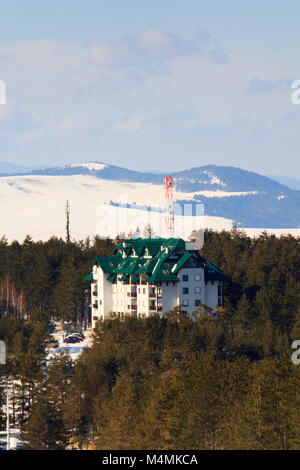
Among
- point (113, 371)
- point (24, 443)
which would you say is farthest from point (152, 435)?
point (113, 371)

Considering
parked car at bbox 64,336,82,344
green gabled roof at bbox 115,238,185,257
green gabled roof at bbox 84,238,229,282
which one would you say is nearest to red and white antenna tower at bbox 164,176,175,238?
green gabled roof at bbox 115,238,185,257

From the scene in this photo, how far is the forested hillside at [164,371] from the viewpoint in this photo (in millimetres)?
54750

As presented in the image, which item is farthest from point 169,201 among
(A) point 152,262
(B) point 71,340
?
(B) point 71,340

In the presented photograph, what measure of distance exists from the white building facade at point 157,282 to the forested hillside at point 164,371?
3019mm

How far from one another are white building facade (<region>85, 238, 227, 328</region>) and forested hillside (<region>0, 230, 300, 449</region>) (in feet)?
9.91

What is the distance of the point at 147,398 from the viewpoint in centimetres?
5978

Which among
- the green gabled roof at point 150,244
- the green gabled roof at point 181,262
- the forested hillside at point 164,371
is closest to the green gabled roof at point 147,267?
the green gabled roof at point 150,244

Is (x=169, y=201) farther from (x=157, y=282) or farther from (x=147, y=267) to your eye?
(x=157, y=282)

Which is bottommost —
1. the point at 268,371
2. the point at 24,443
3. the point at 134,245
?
the point at 24,443

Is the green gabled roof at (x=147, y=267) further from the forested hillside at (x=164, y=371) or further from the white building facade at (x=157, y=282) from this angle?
the forested hillside at (x=164, y=371)

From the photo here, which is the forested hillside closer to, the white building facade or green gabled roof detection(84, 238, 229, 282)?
the white building facade

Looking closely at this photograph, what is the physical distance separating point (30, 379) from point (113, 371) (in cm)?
531
